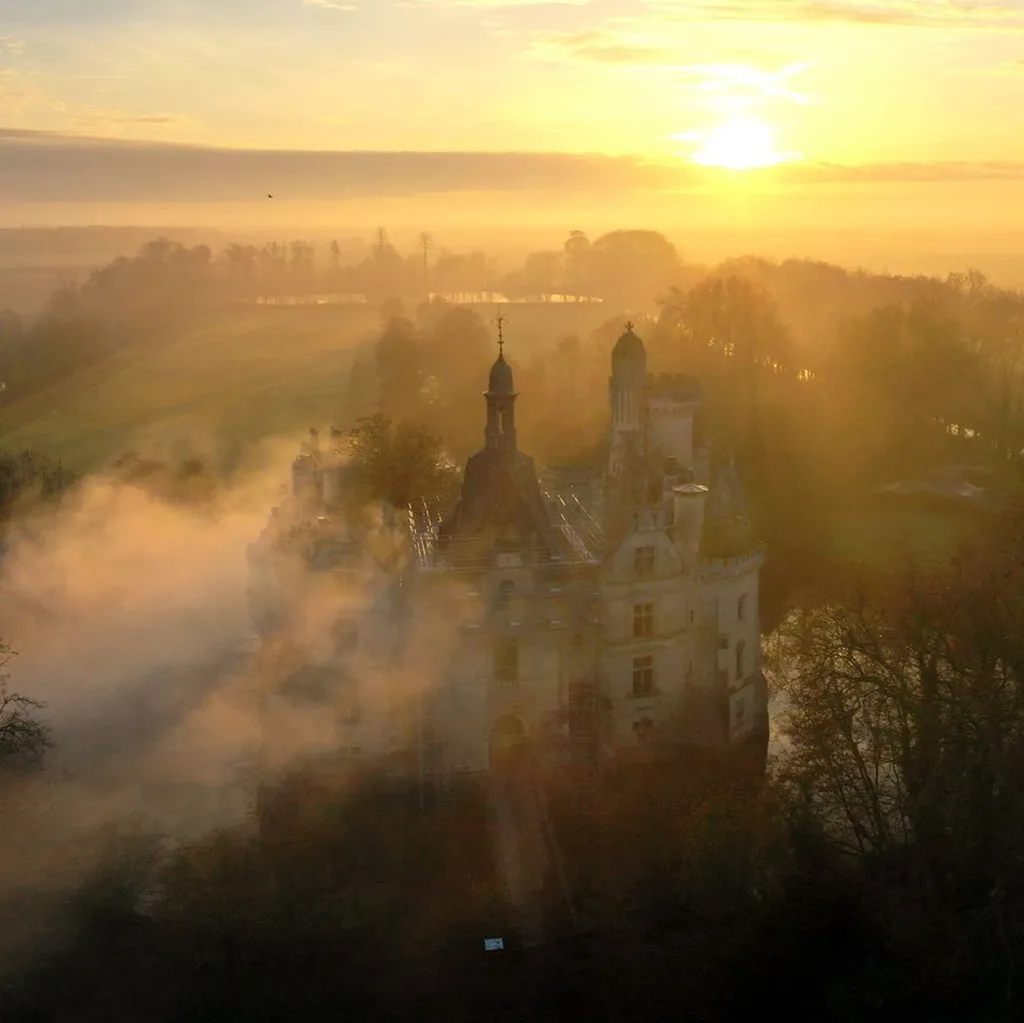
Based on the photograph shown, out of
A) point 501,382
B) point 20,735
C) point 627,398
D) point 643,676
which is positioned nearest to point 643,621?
point 643,676

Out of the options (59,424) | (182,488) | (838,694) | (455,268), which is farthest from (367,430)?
(455,268)

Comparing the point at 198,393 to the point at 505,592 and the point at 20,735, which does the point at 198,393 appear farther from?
the point at 505,592

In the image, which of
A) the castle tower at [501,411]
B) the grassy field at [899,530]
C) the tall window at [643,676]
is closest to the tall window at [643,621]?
the tall window at [643,676]

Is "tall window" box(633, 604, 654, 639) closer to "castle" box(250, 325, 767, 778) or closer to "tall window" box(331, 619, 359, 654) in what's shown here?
"castle" box(250, 325, 767, 778)

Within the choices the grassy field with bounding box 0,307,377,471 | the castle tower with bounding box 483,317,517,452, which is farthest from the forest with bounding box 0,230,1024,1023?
the grassy field with bounding box 0,307,377,471

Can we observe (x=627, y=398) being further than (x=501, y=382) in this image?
Yes

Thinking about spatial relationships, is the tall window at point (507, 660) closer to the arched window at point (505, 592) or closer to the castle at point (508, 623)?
the castle at point (508, 623)
